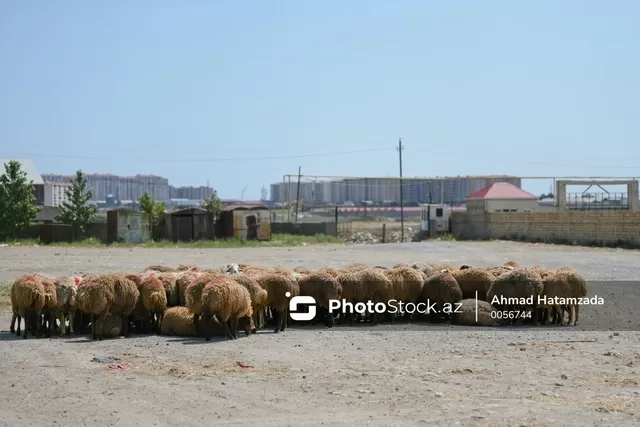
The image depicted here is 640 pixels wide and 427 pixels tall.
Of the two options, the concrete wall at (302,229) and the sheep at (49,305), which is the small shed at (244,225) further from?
the sheep at (49,305)

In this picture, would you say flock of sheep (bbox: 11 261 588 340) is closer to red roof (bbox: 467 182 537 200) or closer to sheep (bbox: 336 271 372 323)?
sheep (bbox: 336 271 372 323)

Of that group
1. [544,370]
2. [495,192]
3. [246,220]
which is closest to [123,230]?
[246,220]

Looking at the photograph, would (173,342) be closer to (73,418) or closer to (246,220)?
(73,418)

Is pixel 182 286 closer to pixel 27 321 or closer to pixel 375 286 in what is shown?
pixel 27 321

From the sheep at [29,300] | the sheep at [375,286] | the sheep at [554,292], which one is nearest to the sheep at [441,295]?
the sheep at [375,286]

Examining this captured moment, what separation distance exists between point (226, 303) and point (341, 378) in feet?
12.3

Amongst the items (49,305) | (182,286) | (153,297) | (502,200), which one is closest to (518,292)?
(182,286)

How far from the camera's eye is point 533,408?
30.5 ft

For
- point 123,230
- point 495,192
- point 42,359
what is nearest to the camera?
point 42,359

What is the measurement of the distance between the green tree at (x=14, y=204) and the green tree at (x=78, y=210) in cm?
208

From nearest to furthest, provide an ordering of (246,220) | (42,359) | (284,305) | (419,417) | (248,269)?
(419,417)
(42,359)
(284,305)
(248,269)
(246,220)

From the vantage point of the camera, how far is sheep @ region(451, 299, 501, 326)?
16484mm

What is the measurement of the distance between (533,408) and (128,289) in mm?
8072

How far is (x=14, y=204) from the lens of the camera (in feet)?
152
